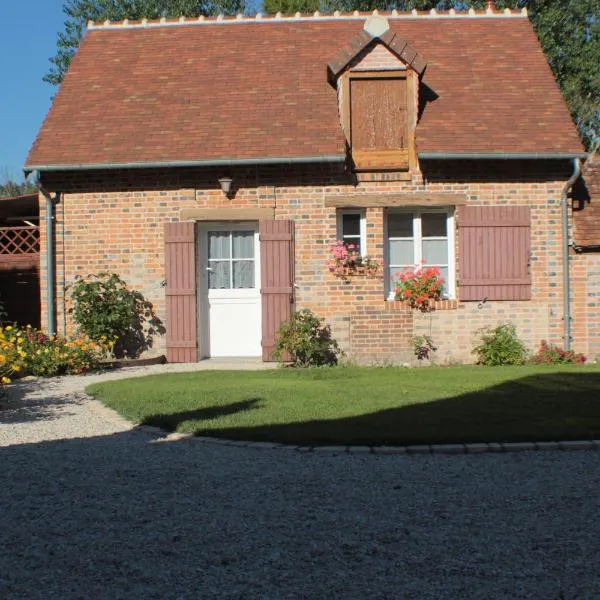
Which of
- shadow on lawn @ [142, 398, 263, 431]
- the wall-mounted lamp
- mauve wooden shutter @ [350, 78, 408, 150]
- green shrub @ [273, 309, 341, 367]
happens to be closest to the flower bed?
green shrub @ [273, 309, 341, 367]

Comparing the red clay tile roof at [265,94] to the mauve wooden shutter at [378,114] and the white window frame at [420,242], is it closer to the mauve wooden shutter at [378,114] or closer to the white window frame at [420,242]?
the mauve wooden shutter at [378,114]

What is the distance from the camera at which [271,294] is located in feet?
39.5

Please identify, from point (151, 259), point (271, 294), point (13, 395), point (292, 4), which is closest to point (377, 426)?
point (13, 395)

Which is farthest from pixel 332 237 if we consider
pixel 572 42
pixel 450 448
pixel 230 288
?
pixel 572 42

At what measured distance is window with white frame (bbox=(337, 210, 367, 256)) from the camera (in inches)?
488

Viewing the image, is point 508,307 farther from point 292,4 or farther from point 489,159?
point 292,4

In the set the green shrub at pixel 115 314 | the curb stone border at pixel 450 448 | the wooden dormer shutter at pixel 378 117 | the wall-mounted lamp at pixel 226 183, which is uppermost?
the wooden dormer shutter at pixel 378 117

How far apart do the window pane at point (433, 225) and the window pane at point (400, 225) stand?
0.65 feet

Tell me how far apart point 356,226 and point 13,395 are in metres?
5.68

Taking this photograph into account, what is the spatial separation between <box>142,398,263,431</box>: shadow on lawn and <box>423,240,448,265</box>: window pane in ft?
17.7

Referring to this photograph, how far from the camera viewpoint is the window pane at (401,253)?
12562mm

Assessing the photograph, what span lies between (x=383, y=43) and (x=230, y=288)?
434 centimetres

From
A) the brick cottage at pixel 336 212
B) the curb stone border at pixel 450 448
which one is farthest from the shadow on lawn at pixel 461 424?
the brick cottage at pixel 336 212

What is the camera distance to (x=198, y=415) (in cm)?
731
